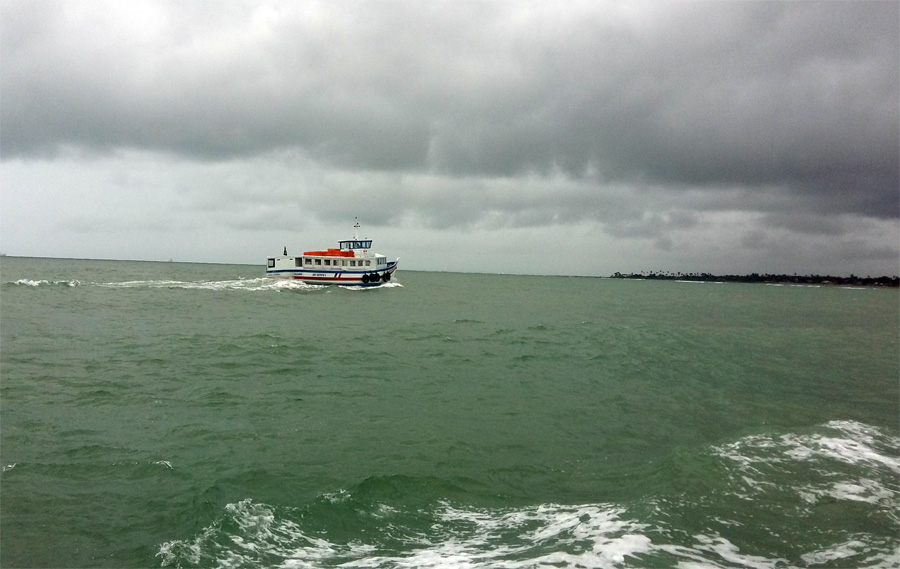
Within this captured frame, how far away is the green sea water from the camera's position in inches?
262

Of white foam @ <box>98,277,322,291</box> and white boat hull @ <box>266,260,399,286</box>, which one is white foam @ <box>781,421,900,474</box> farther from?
white boat hull @ <box>266,260,399,286</box>

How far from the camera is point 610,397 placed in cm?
1539

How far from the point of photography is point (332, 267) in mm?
61906

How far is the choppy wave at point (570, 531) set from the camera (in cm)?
630

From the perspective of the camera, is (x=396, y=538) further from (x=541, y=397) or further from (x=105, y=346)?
(x=105, y=346)

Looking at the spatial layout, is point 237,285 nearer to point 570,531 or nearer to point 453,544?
point 453,544

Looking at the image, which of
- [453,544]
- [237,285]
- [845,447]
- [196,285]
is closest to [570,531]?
[453,544]

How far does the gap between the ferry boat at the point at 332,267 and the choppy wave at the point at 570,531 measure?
180 ft

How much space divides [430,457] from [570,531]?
11.7ft

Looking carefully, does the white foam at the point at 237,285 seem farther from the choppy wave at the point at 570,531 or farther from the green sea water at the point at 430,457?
the choppy wave at the point at 570,531

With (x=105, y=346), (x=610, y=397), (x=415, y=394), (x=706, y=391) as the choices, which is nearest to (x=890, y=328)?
(x=706, y=391)

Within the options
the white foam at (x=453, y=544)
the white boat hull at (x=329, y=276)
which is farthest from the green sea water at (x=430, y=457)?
the white boat hull at (x=329, y=276)

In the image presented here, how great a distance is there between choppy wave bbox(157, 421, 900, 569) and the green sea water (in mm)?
36

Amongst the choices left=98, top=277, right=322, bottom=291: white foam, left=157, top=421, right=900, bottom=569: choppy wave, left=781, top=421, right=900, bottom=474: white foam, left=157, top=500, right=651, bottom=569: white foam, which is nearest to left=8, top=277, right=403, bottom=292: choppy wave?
left=98, top=277, right=322, bottom=291: white foam
